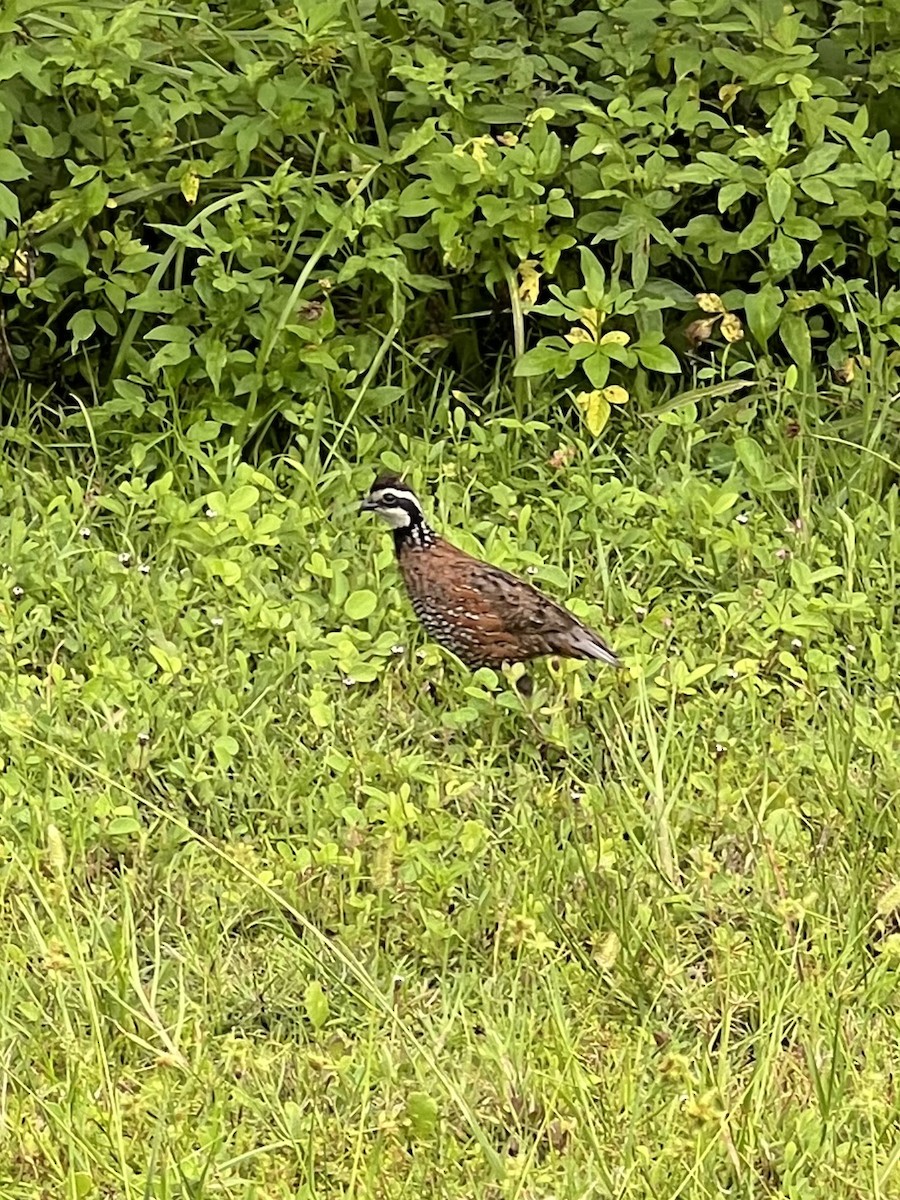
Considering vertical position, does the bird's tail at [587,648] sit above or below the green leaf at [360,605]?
above

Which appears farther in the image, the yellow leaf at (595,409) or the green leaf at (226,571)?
the yellow leaf at (595,409)

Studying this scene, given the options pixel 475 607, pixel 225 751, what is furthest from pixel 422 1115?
pixel 475 607

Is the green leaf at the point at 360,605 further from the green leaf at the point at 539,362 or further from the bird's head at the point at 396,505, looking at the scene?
the green leaf at the point at 539,362

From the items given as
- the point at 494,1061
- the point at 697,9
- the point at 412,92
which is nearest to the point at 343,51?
the point at 412,92

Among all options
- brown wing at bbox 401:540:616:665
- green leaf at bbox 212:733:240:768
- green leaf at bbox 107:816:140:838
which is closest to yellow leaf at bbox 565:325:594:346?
brown wing at bbox 401:540:616:665

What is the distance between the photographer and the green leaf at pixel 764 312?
19.4 feet

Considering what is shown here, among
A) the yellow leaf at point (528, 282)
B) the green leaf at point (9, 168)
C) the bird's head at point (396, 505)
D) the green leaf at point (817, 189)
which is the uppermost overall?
the green leaf at point (9, 168)

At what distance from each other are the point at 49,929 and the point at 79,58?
9.24ft

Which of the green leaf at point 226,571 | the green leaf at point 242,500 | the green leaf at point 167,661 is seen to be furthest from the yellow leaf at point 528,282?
the green leaf at point 167,661

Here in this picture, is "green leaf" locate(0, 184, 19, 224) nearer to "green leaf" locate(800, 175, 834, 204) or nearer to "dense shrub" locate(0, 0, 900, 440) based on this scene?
"dense shrub" locate(0, 0, 900, 440)

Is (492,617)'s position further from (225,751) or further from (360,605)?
(225,751)

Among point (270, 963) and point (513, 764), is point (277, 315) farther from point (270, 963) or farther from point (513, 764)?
point (270, 963)

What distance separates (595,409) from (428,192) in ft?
2.71

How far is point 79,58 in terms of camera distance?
18.9 ft
